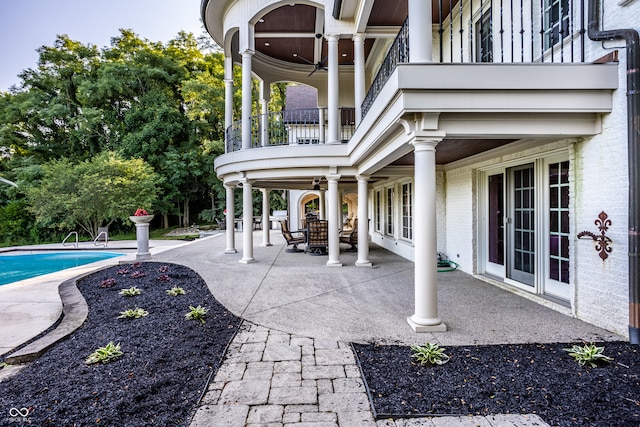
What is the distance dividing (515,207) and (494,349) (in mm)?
2973

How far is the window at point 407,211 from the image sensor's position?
29.2 feet

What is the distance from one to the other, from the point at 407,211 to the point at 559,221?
190 inches

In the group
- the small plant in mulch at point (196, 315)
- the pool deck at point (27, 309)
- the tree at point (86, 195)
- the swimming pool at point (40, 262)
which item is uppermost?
the tree at point (86, 195)

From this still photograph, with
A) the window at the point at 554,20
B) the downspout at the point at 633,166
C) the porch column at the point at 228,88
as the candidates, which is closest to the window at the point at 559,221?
the downspout at the point at 633,166

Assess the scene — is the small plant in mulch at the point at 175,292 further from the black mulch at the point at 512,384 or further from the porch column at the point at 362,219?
the porch column at the point at 362,219

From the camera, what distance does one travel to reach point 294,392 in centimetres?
260

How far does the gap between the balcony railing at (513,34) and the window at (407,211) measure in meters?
3.03

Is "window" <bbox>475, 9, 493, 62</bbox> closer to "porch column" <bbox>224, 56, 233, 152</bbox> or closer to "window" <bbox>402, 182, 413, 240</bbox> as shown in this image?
"window" <bbox>402, 182, 413, 240</bbox>

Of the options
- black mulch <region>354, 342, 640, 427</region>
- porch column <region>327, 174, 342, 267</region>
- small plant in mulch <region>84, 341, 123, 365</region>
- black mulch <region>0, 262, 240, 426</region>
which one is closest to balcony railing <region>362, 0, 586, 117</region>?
porch column <region>327, 174, 342, 267</region>

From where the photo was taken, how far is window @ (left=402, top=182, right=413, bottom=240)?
889 centimetres

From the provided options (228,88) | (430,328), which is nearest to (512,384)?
(430,328)

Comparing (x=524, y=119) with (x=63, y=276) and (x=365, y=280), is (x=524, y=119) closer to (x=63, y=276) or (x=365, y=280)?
(x=365, y=280)

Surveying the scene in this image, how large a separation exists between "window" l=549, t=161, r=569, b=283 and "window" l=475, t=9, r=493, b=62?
7.13ft

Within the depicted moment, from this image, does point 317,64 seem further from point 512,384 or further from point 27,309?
point 512,384
